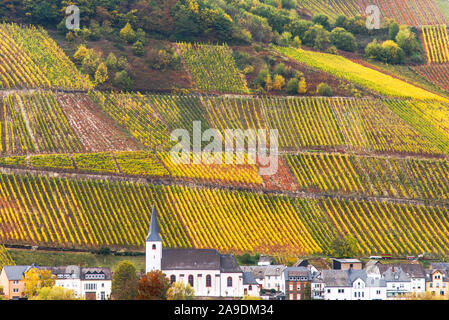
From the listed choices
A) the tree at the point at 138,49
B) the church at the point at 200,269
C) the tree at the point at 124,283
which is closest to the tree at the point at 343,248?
the church at the point at 200,269

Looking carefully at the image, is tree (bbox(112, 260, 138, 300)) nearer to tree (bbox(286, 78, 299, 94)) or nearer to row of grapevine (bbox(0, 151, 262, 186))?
row of grapevine (bbox(0, 151, 262, 186))

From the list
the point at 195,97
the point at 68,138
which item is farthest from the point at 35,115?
the point at 195,97

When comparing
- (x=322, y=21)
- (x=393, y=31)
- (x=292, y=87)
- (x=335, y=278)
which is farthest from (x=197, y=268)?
(x=322, y=21)

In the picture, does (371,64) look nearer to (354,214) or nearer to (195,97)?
(195,97)

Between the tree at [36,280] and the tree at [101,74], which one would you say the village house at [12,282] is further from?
the tree at [101,74]

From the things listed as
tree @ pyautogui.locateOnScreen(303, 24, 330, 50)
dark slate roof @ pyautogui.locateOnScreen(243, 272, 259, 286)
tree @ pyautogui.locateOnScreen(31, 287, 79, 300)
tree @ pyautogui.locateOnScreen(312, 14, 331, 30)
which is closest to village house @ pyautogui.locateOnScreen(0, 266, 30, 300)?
tree @ pyautogui.locateOnScreen(31, 287, 79, 300)

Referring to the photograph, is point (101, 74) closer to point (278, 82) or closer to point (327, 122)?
point (278, 82)
